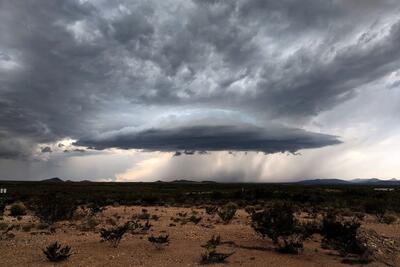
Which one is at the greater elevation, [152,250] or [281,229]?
[281,229]

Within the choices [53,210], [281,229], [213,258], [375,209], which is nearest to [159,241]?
[213,258]

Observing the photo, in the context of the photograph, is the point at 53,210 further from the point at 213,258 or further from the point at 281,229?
the point at 281,229

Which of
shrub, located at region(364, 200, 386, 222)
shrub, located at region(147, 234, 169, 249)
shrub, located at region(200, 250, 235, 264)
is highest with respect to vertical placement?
shrub, located at region(364, 200, 386, 222)

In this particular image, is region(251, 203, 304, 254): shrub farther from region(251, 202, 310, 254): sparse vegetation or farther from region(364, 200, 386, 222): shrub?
region(364, 200, 386, 222): shrub

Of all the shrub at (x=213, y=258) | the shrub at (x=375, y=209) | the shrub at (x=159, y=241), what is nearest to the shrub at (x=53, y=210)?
the shrub at (x=159, y=241)

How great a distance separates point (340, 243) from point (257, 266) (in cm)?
424

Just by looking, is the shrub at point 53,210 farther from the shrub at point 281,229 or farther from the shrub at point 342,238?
the shrub at point 342,238

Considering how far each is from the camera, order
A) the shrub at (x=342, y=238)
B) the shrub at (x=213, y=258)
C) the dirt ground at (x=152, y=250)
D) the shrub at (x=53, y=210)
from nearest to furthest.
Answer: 1. the shrub at (x=213, y=258)
2. the dirt ground at (x=152, y=250)
3. the shrub at (x=342, y=238)
4. the shrub at (x=53, y=210)

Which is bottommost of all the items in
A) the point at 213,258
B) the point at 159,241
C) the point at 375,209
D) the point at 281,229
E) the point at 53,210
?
the point at 213,258

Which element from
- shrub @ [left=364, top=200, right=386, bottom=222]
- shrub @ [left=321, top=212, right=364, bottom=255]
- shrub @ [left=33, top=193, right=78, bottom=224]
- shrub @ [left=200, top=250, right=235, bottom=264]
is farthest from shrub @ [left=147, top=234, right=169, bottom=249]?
shrub @ [left=364, top=200, right=386, bottom=222]

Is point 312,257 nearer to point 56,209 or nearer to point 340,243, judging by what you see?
point 340,243

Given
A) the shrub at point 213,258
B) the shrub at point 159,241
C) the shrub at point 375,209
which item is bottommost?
the shrub at point 213,258

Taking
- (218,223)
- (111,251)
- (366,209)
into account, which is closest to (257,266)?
(111,251)

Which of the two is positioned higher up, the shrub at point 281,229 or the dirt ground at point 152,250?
the shrub at point 281,229
